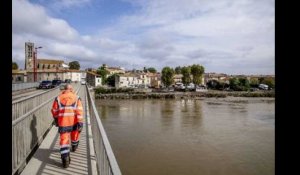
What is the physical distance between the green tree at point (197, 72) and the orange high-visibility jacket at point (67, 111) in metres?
104

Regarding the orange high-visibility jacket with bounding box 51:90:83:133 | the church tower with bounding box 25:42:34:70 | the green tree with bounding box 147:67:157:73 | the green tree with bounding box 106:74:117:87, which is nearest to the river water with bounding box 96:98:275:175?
the orange high-visibility jacket with bounding box 51:90:83:133

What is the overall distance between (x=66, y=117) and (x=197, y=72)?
10418cm

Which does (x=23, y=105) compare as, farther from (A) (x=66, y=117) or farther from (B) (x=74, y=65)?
(B) (x=74, y=65)

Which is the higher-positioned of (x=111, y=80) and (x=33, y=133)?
(x=111, y=80)

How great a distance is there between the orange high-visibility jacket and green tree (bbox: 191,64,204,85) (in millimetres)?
103602

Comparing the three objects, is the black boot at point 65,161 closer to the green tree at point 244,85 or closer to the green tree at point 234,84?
the green tree at point 244,85

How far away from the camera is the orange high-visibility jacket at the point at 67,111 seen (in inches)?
241

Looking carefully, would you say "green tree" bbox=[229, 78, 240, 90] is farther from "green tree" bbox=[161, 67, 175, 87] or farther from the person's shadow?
the person's shadow

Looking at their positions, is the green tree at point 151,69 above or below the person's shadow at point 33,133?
above

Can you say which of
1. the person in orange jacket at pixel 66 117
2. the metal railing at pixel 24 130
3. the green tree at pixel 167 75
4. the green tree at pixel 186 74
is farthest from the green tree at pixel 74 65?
the person in orange jacket at pixel 66 117

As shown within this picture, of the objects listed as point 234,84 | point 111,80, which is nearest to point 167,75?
point 111,80

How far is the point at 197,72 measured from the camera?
10844 centimetres

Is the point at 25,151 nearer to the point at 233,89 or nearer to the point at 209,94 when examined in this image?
the point at 209,94
